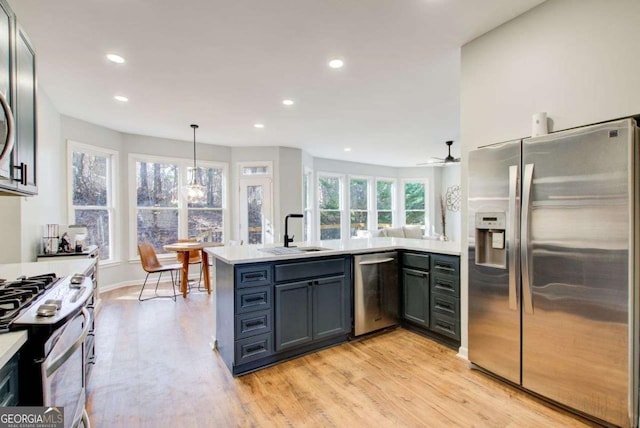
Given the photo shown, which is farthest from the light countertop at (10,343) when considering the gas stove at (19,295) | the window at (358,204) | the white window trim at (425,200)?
the white window trim at (425,200)

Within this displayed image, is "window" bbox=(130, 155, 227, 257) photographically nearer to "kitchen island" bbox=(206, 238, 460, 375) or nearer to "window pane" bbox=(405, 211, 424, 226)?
"kitchen island" bbox=(206, 238, 460, 375)

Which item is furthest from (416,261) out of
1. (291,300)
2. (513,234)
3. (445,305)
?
(291,300)

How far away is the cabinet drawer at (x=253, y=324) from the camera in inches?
92.7

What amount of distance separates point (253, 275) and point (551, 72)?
256cm

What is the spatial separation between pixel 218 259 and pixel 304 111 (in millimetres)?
2499

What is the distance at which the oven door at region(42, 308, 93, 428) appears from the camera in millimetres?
1101

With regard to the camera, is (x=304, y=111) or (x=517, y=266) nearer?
(x=517, y=266)

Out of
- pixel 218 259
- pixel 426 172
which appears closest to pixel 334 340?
pixel 218 259

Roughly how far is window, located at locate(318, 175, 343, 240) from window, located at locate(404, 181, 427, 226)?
2.40 meters

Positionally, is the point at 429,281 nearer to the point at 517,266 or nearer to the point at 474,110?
the point at 517,266

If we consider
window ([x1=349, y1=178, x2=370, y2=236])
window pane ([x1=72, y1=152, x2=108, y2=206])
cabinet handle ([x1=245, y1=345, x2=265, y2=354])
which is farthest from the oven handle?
window ([x1=349, y1=178, x2=370, y2=236])

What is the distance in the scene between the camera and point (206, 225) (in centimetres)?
618

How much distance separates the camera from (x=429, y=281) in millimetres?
2980

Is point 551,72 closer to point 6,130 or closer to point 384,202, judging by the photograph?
point 6,130
